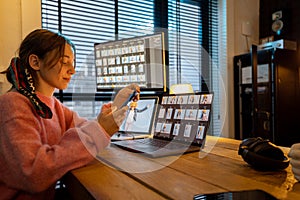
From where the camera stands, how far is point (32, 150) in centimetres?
61

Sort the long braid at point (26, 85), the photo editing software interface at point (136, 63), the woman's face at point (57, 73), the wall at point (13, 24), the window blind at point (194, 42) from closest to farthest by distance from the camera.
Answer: the long braid at point (26, 85) → the woman's face at point (57, 73) → the photo editing software interface at point (136, 63) → the wall at point (13, 24) → the window blind at point (194, 42)

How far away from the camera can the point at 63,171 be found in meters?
0.64

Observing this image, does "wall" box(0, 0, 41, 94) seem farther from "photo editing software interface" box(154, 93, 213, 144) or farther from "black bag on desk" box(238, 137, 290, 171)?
"black bag on desk" box(238, 137, 290, 171)

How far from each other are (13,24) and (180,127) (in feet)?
4.27

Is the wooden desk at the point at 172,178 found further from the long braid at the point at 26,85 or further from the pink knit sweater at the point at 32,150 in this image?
the long braid at the point at 26,85

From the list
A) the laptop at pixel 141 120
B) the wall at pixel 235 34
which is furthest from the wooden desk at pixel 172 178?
the wall at pixel 235 34

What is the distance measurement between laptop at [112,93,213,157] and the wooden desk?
0.08 metres

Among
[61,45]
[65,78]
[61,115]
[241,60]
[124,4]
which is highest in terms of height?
[124,4]

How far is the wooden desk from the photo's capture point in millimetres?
493

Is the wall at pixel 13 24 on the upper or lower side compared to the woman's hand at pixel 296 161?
upper

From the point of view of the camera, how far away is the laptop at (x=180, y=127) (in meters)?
0.87

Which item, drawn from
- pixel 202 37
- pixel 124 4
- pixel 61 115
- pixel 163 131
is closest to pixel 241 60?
pixel 202 37

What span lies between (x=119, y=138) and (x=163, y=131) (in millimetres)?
245

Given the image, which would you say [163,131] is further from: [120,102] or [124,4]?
[124,4]
